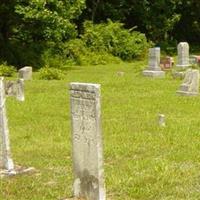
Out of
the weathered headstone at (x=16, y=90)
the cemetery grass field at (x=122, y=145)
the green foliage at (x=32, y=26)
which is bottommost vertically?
the cemetery grass field at (x=122, y=145)

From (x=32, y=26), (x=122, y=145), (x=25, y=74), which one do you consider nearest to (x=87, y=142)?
(x=122, y=145)

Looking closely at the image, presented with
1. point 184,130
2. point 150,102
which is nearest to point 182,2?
point 150,102

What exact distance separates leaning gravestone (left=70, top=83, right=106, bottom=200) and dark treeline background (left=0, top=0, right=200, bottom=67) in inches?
834

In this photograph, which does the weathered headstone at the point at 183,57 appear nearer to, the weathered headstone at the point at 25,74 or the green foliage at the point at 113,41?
the weathered headstone at the point at 25,74

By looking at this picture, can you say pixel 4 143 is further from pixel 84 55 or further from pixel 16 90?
pixel 84 55

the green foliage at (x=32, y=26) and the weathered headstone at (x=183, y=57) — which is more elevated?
the green foliage at (x=32, y=26)

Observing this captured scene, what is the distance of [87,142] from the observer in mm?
7457

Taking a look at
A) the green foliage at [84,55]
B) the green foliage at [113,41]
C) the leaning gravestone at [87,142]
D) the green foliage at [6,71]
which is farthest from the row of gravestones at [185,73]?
the leaning gravestone at [87,142]

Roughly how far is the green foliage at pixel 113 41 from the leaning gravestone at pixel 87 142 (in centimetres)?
2811

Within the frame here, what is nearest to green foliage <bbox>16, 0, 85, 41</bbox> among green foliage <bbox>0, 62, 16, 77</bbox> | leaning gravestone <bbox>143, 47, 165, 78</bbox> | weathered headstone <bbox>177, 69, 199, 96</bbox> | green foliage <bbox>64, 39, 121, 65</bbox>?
green foliage <bbox>64, 39, 121, 65</bbox>

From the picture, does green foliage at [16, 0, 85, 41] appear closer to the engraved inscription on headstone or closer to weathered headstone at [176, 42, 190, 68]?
weathered headstone at [176, 42, 190, 68]

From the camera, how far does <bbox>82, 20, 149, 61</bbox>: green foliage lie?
36062 millimetres

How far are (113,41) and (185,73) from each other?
1637cm

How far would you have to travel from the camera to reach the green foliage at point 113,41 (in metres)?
36.1
